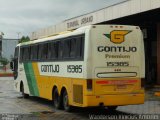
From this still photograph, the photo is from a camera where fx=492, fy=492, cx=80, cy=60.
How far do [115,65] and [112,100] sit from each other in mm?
1124

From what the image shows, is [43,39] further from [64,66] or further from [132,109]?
[132,109]

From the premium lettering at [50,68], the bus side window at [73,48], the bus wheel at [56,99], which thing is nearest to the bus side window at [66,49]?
the bus side window at [73,48]

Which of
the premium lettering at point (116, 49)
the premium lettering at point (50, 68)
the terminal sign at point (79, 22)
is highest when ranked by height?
the terminal sign at point (79, 22)

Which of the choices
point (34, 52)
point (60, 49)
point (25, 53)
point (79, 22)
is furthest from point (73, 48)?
point (79, 22)

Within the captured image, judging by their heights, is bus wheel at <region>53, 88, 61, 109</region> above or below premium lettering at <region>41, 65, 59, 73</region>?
below

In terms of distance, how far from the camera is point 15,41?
5305 inches

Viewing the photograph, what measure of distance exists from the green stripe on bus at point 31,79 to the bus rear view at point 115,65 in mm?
6769

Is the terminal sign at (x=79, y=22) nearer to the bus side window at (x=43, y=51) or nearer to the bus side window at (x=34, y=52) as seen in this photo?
the bus side window at (x=34, y=52)

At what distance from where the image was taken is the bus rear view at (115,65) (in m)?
15.5

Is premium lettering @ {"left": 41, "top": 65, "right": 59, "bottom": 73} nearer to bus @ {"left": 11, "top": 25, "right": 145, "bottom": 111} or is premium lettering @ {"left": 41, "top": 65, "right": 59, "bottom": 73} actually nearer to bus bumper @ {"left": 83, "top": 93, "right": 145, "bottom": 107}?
bus @ {"left": 11, "top": 25, "right": 145, "bottom": 111}

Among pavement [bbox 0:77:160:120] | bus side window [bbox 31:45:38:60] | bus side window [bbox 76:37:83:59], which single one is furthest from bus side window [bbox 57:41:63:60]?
bus side window [bbox 31:45:38:60]

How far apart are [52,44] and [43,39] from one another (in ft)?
4.87

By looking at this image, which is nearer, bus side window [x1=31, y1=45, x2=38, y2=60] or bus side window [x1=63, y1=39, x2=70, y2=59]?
bus side window [x1=63, y1=39, x2=70, y2=59]

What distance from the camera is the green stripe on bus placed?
22.1 meters
